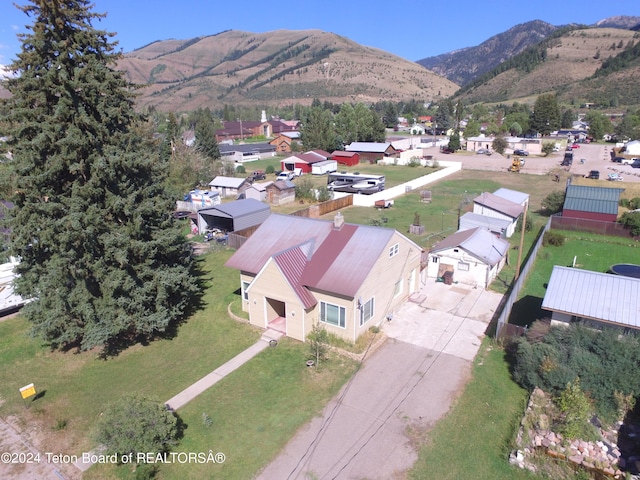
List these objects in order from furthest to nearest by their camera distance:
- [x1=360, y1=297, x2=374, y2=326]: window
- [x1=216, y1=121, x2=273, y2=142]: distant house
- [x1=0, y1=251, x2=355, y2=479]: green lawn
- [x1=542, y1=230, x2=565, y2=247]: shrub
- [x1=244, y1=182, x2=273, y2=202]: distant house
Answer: [x1=216, y1=121, x2=273, y2=142]: distant house → [x1=244, y1=182, x2=273, y2=202]: distant house → [x1=542, y1=230, x2=565, y2=247]: shrub → [x1=360, y1=297, x2=374, y2=326]: window → [x1=0, y1=251, x2=355, y2=479]: green lawn

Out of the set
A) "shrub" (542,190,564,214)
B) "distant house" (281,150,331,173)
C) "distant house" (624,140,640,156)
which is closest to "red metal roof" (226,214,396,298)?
"shrub" (542,190,564,214)

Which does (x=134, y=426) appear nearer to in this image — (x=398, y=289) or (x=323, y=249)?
(x=323, y=249)

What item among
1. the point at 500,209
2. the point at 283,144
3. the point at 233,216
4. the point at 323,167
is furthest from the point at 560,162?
the point at 233,216

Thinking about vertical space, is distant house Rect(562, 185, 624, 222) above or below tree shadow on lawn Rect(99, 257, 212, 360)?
above

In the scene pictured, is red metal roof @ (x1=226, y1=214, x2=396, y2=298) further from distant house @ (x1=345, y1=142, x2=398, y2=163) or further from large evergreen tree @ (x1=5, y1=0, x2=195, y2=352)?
distant house @ (x1=345, y1=142, x2=398, y2=163)

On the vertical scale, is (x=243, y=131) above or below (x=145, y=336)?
above
